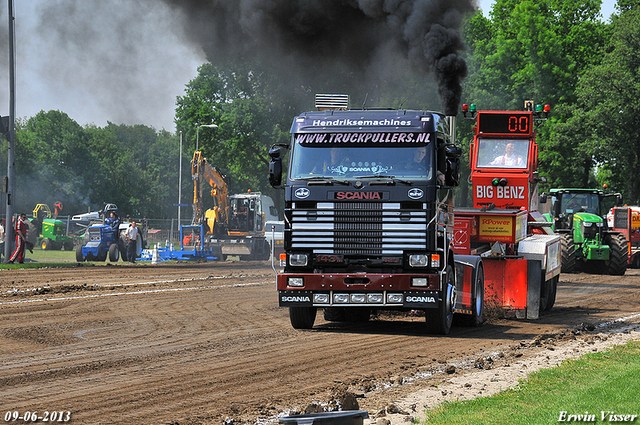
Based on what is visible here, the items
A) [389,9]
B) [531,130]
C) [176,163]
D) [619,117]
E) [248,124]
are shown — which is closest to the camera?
[531,130]

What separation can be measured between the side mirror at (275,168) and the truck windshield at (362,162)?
0.25 meters

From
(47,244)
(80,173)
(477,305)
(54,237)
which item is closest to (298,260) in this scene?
(477,305)

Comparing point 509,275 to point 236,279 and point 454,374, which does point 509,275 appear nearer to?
point 454,374

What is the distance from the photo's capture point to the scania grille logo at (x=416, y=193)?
11.6 m

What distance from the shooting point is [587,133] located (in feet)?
153

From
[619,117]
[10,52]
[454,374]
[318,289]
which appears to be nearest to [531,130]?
[318,289]

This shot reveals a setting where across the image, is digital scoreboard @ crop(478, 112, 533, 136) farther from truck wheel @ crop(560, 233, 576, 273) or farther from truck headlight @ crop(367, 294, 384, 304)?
truck headlight @ crop(367, 294, 384, 304)

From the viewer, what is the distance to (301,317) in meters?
12.6

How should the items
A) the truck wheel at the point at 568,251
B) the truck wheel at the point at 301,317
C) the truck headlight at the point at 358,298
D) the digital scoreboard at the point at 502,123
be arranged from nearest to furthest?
the truck headlight at the point at 358,298 → the truck wheel at the point at 301,317 → the digital scoreboard at the point at 502,123 → the truck wheel at the point at 568,251

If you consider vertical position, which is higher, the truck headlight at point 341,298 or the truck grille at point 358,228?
the truck grille at point 358,228

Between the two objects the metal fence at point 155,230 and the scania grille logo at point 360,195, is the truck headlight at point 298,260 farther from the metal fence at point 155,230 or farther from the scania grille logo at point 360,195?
the metal fence at point 155,230

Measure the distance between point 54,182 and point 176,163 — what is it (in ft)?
104

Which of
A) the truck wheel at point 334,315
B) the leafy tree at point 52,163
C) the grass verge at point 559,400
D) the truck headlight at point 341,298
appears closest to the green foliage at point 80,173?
the leafy tree at point 52,163

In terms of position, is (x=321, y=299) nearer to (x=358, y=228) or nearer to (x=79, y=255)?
(x=358, y=228)
